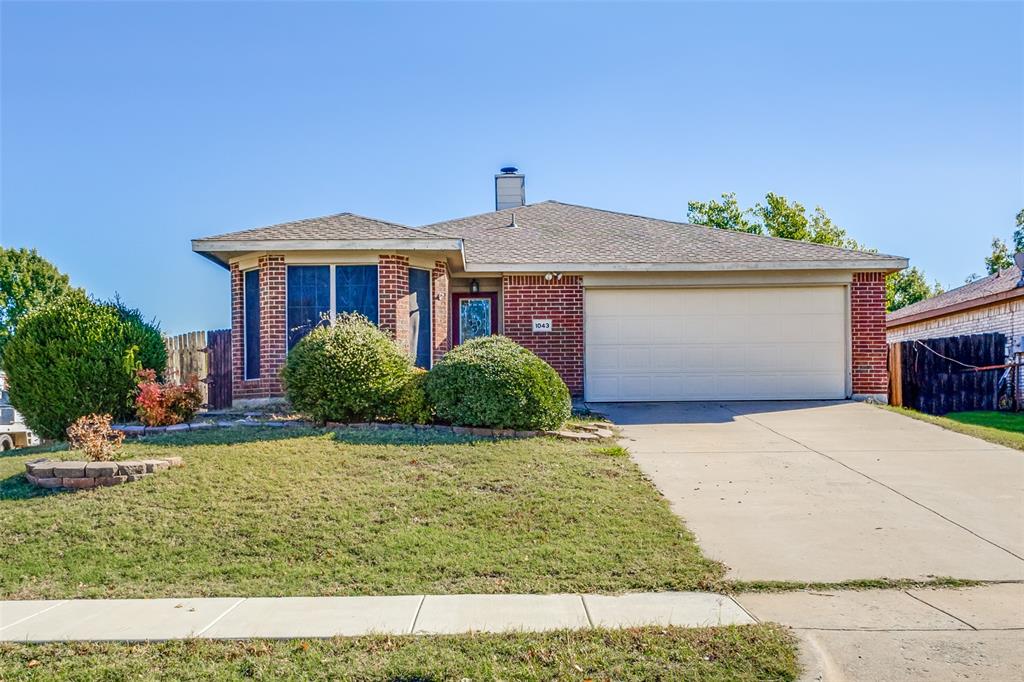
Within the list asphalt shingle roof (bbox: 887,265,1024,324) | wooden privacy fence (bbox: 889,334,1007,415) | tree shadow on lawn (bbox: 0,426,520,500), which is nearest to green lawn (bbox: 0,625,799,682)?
tree shadow on lawn (bbox: 0,426,520,500)

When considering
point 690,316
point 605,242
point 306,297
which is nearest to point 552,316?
point 605,242

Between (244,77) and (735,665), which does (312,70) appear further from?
(735,665)

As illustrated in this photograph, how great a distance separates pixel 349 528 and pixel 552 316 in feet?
26.4

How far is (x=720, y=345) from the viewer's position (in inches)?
533

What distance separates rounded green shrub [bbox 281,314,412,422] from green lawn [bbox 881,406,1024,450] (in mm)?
7898

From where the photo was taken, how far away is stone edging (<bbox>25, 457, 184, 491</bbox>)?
705cm

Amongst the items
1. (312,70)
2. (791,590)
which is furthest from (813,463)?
(312,70)

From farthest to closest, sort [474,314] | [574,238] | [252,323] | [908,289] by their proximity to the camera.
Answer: [908,289], [574,238], [474,314], [252,323]

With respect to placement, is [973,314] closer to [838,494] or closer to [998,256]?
[838,494]

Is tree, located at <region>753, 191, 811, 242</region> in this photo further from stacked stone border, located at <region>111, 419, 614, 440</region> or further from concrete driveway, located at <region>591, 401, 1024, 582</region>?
stacked stone border, located at <region>111, 419, 614, 440</region>

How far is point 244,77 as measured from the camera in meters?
12.0

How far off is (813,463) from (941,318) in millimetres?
13734

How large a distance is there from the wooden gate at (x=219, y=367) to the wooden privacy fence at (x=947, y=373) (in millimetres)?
12348

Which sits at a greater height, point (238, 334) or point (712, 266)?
point (712, 266)
